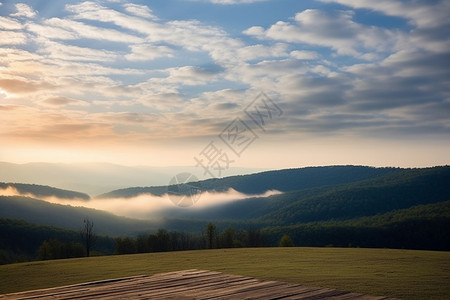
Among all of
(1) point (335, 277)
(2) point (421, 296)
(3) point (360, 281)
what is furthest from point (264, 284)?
(1) point (335, 277)

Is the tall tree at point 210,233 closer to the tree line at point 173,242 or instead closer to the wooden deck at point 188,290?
the tree line at point 173,242

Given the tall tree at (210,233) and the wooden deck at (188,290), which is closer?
the wooden deck at (188,290)

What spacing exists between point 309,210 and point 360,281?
181826 mm

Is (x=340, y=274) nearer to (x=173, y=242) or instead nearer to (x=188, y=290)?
(x=188, y=290)

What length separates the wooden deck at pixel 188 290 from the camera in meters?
6.79

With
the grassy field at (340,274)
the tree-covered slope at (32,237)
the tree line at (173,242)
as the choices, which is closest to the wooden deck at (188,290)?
the grassy field at (340,274)

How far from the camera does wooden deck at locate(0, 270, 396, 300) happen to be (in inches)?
267

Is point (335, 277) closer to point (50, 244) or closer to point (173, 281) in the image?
point (173, 281)

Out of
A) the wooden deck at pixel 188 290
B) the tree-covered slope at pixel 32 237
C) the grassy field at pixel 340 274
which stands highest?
the wooden deck at pixel 188 290

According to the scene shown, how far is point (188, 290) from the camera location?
285 inches

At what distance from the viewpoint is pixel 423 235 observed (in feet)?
405

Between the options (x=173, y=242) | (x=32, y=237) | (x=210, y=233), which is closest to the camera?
(x=210, y=233)

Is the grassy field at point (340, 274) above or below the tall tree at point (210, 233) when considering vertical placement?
above

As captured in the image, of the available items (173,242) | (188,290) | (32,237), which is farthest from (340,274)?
(32,237)
